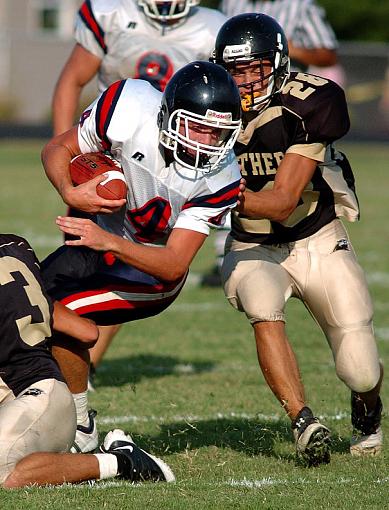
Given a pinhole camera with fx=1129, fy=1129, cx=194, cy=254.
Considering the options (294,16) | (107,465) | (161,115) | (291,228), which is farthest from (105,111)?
(294,16)

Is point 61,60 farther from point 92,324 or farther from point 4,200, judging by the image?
point 92,324

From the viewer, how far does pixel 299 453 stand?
3791mm

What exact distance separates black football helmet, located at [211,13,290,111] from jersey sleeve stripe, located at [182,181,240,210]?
422mm

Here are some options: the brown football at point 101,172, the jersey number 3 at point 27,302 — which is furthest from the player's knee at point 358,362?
the jersey number 3 at point 27,302

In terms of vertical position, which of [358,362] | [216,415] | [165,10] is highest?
[165,10]

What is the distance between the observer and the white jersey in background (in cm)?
738

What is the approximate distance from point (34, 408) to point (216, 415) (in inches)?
55.2

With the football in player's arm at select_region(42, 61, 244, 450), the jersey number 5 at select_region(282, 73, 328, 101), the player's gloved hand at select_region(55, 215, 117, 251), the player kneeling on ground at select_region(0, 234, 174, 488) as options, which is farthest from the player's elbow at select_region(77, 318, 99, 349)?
the jersey number 5 at select_region(282, 73, 328, 101)

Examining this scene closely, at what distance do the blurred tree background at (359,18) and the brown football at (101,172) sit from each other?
2130 cm

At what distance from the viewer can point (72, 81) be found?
5523mm

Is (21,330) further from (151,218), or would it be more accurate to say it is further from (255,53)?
(255,53)

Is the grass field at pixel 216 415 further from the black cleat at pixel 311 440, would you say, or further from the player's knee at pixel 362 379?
the player's knee at pixel 362 379

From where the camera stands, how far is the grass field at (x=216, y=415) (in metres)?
3.34

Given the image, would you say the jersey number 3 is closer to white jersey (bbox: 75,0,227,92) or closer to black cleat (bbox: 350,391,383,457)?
black cleat (bbox: 350,391,383,457)
